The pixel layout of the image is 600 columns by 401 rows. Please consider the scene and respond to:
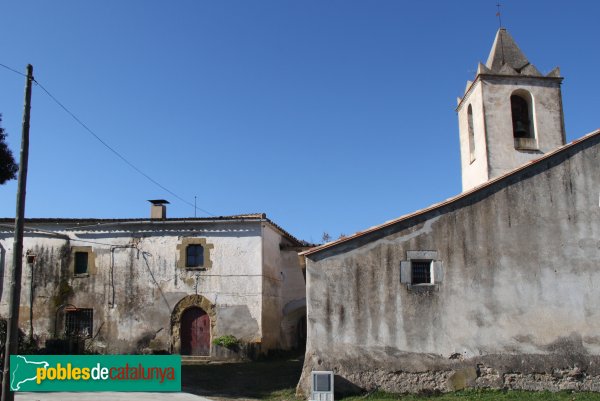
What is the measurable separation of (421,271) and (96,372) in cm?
770

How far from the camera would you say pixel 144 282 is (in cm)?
2323

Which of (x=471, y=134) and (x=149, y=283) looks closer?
(x=471, y=134)

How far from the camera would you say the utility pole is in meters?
10.7

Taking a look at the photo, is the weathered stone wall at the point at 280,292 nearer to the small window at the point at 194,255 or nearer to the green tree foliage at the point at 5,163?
the small window at the point at 194,255

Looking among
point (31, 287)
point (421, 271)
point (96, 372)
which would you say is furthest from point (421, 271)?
point (31, 287)

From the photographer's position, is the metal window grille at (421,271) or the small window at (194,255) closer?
the metal window grille at (421,271)

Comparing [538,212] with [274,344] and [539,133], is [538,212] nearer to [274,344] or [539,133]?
[539,133]

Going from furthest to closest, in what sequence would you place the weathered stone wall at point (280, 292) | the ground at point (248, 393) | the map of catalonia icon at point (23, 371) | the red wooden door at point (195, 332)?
the weathered stone wall at point (280, 292)
the red wooden door at point (195, 332)
the ground at point (248, 393)
the map of catalonia icon at point (23, 371)

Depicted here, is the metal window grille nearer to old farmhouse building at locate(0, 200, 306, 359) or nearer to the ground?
the ground

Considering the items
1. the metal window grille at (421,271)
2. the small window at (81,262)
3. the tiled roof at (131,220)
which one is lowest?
the metal window grille at (421,271)

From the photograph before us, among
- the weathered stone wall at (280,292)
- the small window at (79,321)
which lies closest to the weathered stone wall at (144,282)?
the small window at (79,321)

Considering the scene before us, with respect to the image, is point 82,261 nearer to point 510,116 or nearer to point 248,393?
point 248,393

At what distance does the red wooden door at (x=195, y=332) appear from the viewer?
2264 cm

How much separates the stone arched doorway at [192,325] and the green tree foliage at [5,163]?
809 centimetres
